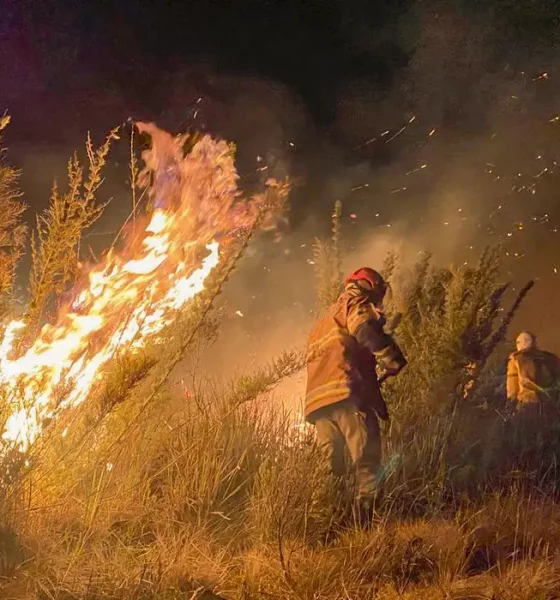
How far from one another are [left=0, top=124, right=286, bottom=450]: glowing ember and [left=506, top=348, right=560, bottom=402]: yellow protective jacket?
4.53 meters

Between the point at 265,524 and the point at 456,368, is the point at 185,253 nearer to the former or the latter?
the point at 265,524

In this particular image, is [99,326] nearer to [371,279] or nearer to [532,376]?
[371,279]

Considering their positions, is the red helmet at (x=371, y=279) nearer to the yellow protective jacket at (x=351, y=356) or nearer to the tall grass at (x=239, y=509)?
the yellow protective jacket at (x=351, y=356)

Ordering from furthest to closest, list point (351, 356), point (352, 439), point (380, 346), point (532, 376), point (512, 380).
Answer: point (512, 380)
point (532, 376)
point (351, 356)
point (352, 439)
point (380, 346)

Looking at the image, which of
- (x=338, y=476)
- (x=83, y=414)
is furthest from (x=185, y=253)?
(x=338, y=476)

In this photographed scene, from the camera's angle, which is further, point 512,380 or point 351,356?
point 512,380

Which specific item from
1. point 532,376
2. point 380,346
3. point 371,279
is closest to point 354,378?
point 380,346

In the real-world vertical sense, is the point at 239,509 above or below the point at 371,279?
below

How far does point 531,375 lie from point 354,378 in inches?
164

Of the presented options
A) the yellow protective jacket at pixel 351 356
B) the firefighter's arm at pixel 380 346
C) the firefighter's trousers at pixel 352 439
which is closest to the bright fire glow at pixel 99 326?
the yellow protective jacket at pixel 351 356

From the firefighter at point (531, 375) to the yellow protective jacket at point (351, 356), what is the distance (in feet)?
11.7

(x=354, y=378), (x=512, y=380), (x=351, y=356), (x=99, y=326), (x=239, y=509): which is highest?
(x=99, y=326)

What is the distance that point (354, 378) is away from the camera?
4.54 metres

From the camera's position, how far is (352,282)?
15.5ft
